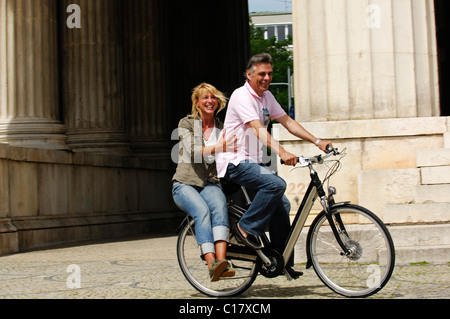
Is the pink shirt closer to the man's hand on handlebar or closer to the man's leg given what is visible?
the man's leg

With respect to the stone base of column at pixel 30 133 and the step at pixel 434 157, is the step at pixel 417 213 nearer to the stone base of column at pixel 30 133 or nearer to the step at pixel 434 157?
the step at pixel 434 157

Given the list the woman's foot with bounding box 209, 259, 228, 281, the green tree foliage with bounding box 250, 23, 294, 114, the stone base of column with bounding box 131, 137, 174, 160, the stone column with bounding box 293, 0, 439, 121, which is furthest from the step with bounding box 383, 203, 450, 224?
the green tree foliage with bounding box 250, 23, 294, 114

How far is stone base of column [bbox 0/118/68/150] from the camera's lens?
1557 cm

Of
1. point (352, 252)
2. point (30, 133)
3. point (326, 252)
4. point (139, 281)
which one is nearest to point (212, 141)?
point (326, 252)

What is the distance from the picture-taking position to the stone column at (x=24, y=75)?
15578 millimetres

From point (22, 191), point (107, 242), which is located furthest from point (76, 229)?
point (22, 191)

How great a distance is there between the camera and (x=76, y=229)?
14.6 metres

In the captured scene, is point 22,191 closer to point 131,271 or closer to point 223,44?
point 131,271

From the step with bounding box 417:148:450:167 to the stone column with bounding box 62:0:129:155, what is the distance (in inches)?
374

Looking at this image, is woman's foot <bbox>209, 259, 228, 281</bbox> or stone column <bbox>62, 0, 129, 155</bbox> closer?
woman's foot <bbox>209, 259, 228, 281</bbox>

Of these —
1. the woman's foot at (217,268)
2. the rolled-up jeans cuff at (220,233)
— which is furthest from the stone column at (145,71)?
the woman's foot at (217,268)

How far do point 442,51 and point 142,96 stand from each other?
7170 mm

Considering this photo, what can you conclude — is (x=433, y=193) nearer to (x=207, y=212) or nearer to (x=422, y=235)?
(x=422, y=235)

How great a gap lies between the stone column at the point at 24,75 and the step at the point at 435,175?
8.74 meters
